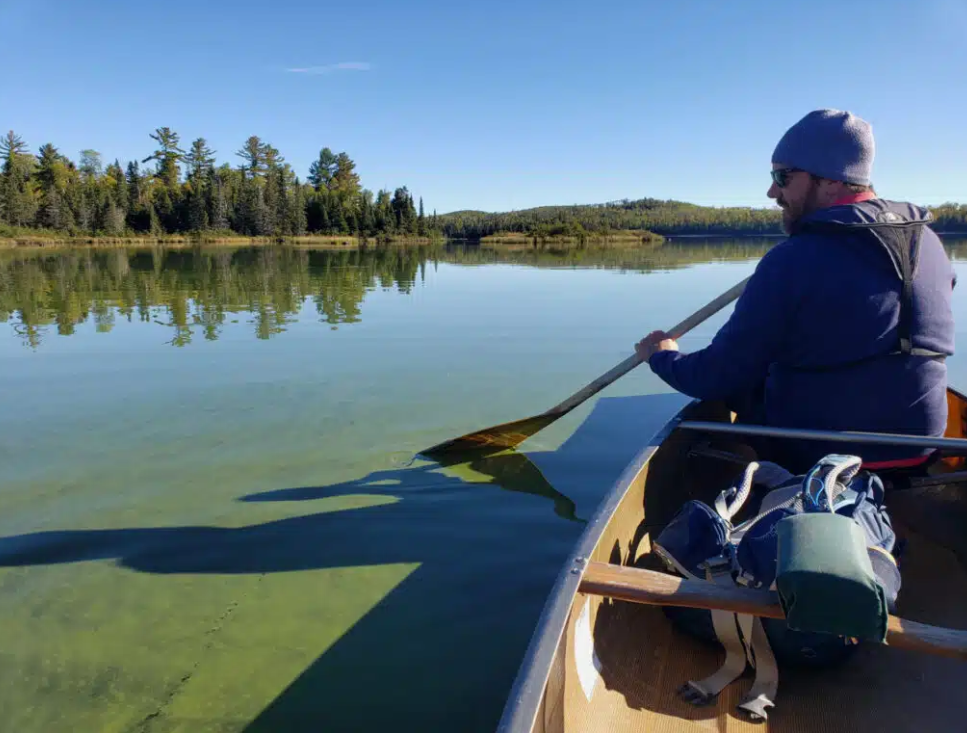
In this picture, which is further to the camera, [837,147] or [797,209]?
[797,209]

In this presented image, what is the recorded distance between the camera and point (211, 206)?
6512 cm

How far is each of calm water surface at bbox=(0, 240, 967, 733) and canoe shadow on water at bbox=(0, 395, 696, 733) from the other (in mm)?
11

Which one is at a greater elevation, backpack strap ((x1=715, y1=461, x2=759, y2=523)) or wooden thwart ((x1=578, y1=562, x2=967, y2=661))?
backpack strap ((x1=715, y1=461, x2=759, y2=523))

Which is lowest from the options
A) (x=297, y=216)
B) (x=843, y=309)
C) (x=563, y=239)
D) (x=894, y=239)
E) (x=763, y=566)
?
(x=763, y=566)

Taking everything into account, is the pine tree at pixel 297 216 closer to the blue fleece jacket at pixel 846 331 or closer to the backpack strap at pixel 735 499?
the blue fleece jacket at pixel 846 331

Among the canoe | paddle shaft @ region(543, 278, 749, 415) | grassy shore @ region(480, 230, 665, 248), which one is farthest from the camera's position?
grassy shore @ region(480, 230, 665, 248)

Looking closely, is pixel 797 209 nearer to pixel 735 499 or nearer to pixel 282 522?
pixel 735 499

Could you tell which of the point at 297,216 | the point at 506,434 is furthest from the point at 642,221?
the point at 506,434

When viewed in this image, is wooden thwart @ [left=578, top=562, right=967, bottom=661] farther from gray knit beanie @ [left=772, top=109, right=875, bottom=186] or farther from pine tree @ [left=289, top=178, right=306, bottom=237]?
pine tree @ [left=289, top=178, right=306, bottom=237]

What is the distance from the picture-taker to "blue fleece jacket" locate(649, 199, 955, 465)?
2.27 metres

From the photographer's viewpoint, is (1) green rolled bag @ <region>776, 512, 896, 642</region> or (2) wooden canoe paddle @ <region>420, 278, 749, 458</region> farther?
(2) wooden canoe paddle @ <region>420, 278, 749, 458</region>

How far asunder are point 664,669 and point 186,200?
70328mm

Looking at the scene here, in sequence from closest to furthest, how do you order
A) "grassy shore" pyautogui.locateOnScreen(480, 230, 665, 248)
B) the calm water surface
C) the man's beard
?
the calm water surface, the man's beard, "grassy shore" pyautogui.locateOnScreen(480, 230, 665, 248)

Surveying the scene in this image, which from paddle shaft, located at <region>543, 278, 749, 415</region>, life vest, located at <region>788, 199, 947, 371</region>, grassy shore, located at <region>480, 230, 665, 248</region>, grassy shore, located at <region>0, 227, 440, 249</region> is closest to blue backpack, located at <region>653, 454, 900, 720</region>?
life vest, located at <region>788, 199, 947, 371</region>
